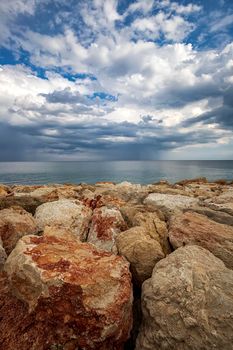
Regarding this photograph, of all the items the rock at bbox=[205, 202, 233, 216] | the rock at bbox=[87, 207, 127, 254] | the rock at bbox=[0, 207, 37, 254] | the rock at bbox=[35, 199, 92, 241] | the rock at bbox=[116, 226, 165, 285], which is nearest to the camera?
the rock at bbox=[116, 226, 165, 285]

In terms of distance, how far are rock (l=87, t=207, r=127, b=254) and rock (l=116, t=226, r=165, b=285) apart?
4.17 ft

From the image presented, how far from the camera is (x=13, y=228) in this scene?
756 cm

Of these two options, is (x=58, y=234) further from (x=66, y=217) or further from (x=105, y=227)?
(x=66, y=217)

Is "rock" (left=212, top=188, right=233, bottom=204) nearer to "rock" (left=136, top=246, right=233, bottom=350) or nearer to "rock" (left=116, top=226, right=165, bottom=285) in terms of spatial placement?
"rock" (left=116, top=226, right=165, bottom=285)

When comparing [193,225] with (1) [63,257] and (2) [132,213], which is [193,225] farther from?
(1) [63,257]

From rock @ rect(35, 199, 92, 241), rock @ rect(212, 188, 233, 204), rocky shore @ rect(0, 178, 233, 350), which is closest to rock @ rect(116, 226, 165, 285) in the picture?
rocky shore @ rect(0, 178, 233, 350)

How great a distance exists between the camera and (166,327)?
4.61 m

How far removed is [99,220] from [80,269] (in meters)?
3.66

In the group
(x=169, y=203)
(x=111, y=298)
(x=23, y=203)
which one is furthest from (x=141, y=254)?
(x=23, y=203)

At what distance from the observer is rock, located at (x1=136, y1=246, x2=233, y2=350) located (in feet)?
14.4

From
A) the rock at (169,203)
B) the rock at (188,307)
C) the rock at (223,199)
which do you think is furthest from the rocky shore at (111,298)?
the rock at (223,199)

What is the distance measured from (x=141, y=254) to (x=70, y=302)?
89.7 inches

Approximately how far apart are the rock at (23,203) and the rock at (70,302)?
615cm

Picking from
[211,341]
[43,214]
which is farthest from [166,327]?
[43,214]
